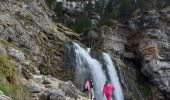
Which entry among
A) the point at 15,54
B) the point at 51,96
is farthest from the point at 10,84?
the point at 15,54

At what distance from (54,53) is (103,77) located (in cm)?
572

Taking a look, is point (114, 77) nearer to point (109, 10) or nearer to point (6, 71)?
point (6, 71)

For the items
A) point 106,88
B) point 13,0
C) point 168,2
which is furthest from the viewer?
point 168,2

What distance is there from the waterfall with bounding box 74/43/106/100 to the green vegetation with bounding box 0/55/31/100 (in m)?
23.2

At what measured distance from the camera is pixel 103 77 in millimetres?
39469

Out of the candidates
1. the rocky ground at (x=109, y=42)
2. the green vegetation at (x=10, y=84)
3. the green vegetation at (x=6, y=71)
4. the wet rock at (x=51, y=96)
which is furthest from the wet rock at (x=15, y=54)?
the green vegetation at (x=10, y=84)

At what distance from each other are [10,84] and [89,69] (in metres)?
26.3

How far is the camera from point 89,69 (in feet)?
128

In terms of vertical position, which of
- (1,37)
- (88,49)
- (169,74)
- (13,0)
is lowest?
(169,74)

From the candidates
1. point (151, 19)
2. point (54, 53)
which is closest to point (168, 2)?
point (151, 19)

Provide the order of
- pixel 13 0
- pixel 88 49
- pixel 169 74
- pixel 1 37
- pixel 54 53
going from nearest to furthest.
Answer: pixel 1 37 → pixel 13 0 → pixel 54 53 → pixel 88 49 → pixel 169 74

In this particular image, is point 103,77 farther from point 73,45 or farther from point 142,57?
point 142,57

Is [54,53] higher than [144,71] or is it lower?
higher

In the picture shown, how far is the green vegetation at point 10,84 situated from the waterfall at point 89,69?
23170mm
